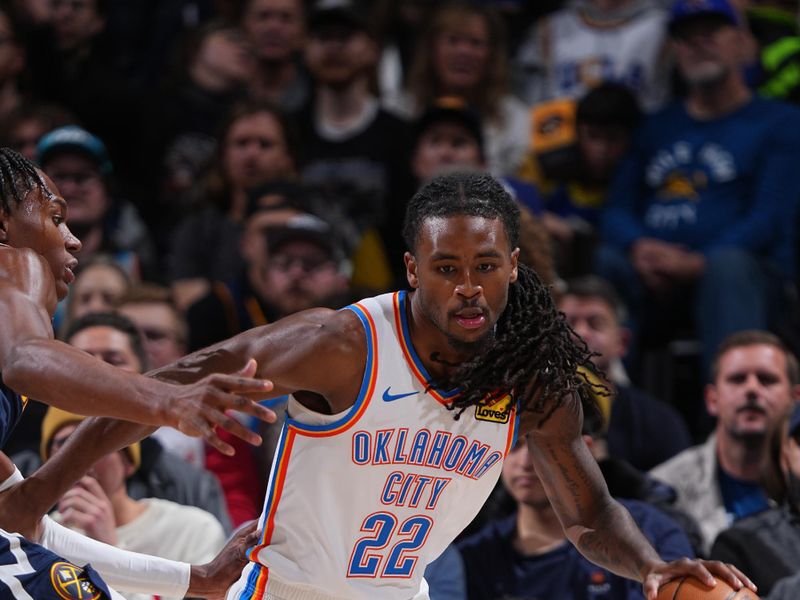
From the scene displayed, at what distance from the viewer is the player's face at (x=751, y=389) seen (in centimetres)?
609

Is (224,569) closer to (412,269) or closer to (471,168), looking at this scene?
(412,269)

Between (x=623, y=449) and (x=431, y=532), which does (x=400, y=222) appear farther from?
(x=431, y=532)

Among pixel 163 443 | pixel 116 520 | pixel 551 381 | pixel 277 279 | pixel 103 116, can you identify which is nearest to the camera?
pixel 551 381

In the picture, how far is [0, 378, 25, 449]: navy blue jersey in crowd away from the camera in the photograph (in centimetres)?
351

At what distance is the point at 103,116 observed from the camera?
849 centimetres

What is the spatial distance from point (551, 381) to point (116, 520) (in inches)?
79.9

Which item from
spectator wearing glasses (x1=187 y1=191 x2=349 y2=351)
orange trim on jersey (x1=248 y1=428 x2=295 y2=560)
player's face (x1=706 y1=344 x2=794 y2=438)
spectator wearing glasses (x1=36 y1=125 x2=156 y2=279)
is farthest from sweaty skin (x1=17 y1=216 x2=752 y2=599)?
spectator wearing glasses (x1=36 y1=125 x2=156 y2=279)

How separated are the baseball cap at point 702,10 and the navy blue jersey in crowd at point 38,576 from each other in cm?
547

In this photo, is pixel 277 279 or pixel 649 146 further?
pixel 649 146

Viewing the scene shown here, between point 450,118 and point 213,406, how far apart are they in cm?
505

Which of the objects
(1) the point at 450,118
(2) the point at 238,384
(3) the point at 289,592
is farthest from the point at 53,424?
(1) the point at 450,118

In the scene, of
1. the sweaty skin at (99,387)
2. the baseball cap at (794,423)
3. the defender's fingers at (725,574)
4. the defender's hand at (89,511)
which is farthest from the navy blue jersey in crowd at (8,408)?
the baseball cap at (794,423)

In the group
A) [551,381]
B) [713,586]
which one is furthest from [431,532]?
[713,586]

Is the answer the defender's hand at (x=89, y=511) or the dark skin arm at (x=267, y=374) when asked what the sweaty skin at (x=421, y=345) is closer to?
the dark skin arm at (x=267, y=374)
